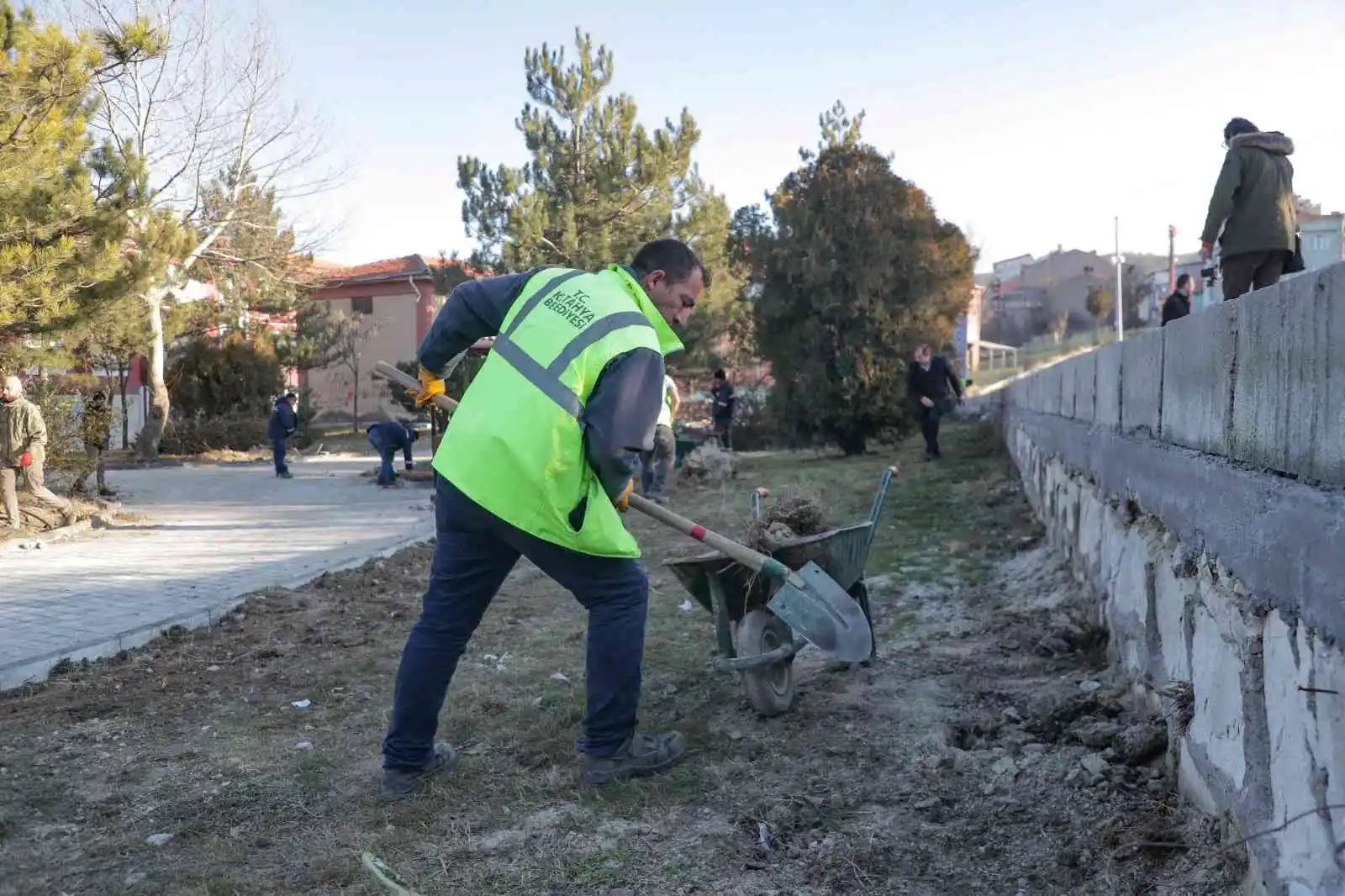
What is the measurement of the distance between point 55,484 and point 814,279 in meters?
10.3

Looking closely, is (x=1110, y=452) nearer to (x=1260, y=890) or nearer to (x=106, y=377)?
(x=1260, y=890)

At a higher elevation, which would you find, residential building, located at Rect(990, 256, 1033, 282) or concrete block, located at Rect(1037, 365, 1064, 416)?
residential building, located at Rect(990, 256, 1033, 282)

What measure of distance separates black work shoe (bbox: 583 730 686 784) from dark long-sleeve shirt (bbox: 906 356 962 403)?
35.3 feet

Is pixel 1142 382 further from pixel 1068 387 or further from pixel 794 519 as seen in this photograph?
pixel 1068 387

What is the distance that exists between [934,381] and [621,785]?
11.3 m

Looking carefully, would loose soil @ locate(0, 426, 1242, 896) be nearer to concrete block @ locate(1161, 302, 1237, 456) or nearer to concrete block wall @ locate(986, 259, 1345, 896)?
concrete block wall @ locate(986, 259, 1345, 896)

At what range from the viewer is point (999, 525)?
7785mm

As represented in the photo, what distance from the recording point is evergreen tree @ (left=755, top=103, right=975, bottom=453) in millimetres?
15258

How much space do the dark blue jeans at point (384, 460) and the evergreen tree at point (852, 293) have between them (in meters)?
5.96

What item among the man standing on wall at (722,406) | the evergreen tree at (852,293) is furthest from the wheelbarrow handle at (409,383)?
the man standing on wall at (722,406)

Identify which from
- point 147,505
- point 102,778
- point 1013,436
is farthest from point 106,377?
point 102,778

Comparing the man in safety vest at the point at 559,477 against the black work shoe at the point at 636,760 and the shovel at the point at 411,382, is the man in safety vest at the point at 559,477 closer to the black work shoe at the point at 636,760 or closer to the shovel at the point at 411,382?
the black work shoe at the point at 636,760

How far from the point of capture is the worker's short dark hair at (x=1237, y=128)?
21.2ft

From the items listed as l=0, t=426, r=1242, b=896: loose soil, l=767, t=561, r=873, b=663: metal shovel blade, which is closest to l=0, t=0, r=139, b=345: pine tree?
l=0, t=426, r=1242, b=896: loose soil
